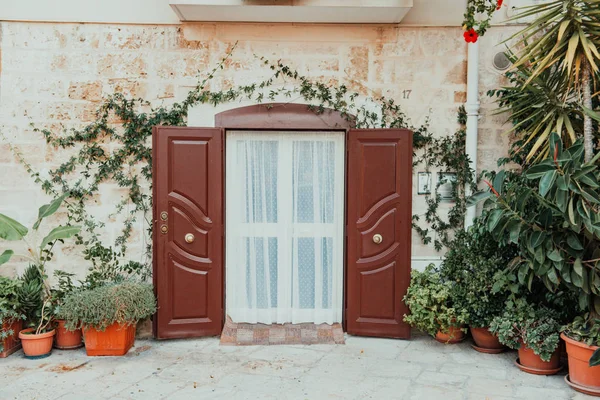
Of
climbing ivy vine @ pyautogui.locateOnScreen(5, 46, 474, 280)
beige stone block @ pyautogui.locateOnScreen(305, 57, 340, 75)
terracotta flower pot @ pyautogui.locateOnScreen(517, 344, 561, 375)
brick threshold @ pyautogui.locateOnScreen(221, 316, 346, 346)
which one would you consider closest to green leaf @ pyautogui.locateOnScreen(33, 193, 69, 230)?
climbing ivy vine @ pyautogui.locateOnScreen(5, 46, 474, 280)

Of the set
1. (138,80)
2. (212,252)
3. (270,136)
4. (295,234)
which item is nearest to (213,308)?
(212,252)

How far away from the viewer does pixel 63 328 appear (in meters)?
5.14

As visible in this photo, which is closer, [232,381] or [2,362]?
[232,381]

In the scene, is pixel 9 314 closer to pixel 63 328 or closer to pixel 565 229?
pixel 63 328

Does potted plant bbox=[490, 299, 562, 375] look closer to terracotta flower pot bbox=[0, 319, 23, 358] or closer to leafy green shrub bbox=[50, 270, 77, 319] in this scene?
leafy green shrub bbox=[50, 270, 77, 319]

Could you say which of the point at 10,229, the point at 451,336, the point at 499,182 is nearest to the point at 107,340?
the point at 10,229

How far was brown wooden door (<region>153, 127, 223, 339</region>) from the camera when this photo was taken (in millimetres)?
5332

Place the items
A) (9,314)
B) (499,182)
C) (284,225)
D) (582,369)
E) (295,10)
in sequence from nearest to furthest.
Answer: (582,369) < (499,182) < (9,314) < (295,10) < (284,225)

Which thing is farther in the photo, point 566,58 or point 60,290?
point 60,290

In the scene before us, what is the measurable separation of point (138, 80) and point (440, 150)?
3.07m

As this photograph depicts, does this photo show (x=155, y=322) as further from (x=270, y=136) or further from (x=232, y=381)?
(x=270, y=136)

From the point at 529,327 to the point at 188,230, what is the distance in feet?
10.4

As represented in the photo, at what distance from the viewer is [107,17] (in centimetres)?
543

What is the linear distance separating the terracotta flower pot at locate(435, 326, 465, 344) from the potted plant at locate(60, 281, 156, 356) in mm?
2711
